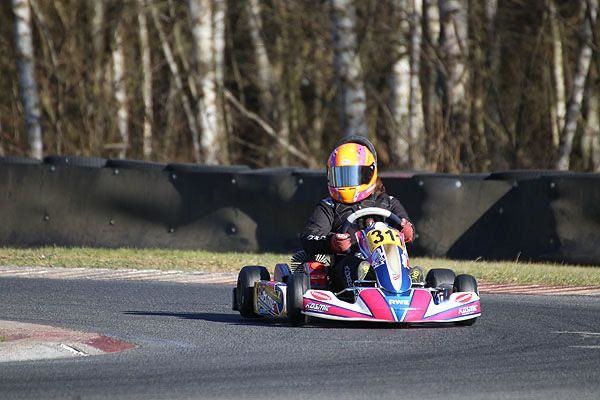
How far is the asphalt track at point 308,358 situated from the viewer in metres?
7.06

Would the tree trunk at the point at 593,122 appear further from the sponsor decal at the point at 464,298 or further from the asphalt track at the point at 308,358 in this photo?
the sponsor decal at the point at 464,298

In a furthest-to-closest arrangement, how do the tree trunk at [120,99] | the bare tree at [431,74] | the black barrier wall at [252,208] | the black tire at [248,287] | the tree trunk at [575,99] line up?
the tree trunk at [120,99], the tree trunk at [575,99], the bare tree at [431,74], the black barrier wall at [252,208], the black tire at [248,287]

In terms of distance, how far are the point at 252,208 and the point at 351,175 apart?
265 inches

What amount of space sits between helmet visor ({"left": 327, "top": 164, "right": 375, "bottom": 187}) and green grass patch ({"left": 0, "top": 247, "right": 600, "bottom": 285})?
4103mm

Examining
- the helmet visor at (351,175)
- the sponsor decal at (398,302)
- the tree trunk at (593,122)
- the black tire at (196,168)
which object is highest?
the tree trunk at (593,122)

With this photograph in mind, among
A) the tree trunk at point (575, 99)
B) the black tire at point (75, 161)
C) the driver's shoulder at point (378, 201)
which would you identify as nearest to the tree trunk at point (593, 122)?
the tree trunk at point (575, 99)

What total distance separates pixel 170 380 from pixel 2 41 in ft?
92.3

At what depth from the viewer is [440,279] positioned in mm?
10414

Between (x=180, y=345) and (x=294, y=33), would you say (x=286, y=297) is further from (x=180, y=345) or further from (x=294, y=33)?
(x=294, y=33)

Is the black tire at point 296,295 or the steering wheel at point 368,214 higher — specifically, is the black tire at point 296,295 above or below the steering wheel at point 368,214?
below

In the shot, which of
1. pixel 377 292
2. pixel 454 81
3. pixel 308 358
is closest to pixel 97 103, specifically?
pixel 454 81

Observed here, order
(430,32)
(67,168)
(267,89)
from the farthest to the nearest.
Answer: (267,89)
(430,32)
(67,168)

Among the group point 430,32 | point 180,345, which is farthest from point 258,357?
point 430,32

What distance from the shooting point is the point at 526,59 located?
35125 mm
